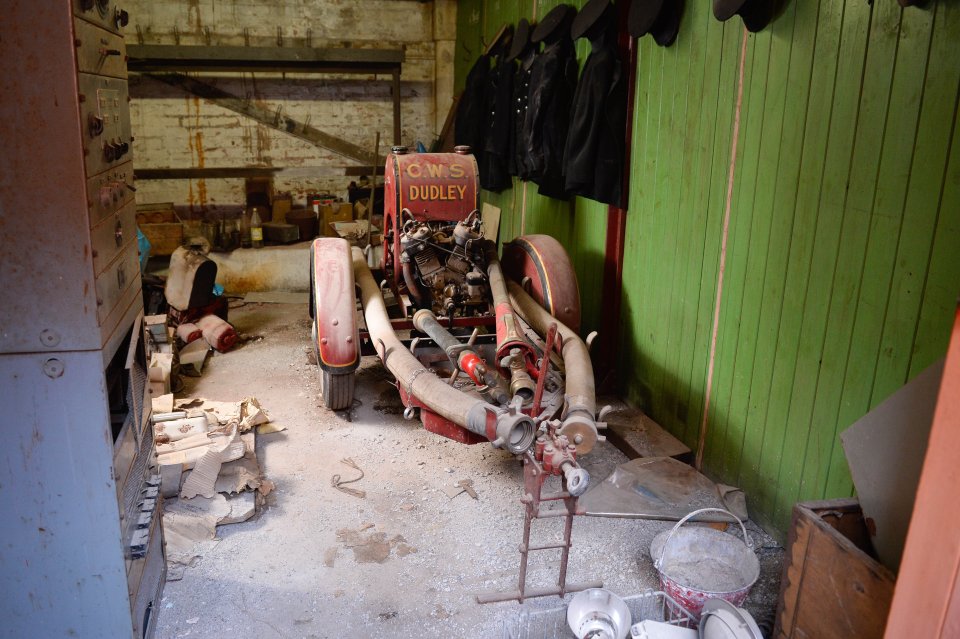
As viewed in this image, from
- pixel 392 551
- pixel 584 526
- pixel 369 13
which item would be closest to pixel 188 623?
pixel 392 551

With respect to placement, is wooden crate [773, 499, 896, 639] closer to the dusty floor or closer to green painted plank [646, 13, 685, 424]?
the dusty floor

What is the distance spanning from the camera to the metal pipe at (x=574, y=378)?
3.41m

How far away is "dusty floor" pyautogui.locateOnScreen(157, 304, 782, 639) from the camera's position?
3.03 metres

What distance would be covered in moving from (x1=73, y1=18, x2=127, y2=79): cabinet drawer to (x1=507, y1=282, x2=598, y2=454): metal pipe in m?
1.86

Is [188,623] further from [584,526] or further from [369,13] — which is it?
[369,13]

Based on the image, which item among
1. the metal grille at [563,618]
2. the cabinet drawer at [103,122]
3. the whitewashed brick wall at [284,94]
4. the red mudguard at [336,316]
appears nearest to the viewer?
the cabinet drawer at [103,122]

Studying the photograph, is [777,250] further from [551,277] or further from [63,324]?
[63,324]

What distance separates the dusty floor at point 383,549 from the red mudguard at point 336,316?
1.71 feet

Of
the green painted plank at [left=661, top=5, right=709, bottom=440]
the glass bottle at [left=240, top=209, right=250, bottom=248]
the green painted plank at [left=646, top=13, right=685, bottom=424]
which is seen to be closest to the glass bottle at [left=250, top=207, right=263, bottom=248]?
the glass bottle at [left=240, top=209, right=250, bottom=248]

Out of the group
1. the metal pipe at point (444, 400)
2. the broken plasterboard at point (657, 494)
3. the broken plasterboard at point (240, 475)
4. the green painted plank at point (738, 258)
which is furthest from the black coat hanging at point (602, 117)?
the broken plasterboard at point (240, 475)

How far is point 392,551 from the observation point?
11.4 feet

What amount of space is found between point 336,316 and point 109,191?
2361mm

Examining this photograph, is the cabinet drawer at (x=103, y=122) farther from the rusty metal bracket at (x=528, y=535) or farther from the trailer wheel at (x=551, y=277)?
the trailer wheel at (x=551, y=277)


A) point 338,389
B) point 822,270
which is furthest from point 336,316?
point 822,270
